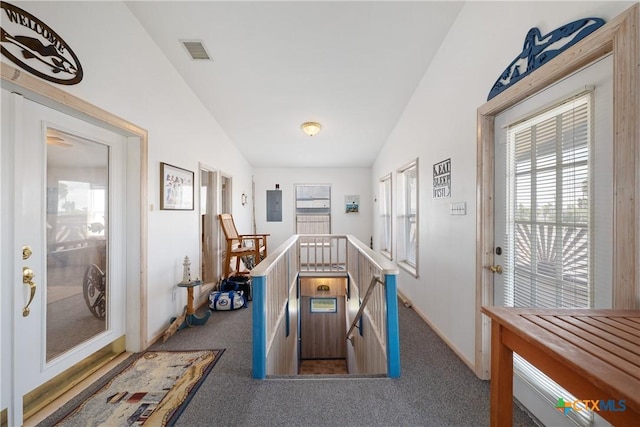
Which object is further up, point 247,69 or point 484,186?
point 247,69

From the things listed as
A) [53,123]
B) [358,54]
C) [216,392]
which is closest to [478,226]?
[358,54]

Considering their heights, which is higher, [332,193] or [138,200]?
[332,193]

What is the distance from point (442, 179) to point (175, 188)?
9.93 feet

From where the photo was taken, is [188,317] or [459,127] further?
[188,317]

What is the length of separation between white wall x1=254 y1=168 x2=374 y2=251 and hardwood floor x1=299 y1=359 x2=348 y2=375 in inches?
132

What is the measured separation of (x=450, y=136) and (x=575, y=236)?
1.42 meters

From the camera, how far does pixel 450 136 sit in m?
2.39

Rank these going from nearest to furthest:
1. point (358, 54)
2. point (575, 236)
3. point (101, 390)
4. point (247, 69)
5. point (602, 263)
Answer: point (602, 263) → point (575, 236) → point (101, 390) → point (358, 54) → point (247, 69)

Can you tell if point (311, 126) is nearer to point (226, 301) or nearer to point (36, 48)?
point (226, 301)

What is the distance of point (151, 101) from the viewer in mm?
2449

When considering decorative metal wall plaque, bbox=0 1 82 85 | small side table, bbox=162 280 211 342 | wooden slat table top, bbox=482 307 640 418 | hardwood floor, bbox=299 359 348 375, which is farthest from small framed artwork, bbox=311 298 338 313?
decorative metal wall plaque, bbox=0 1 82 85

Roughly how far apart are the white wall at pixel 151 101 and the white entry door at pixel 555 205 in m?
3.06

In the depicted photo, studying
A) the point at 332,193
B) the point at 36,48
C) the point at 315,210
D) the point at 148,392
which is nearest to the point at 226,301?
the point at 148,392

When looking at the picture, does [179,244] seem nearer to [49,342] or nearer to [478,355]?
[49,342]
